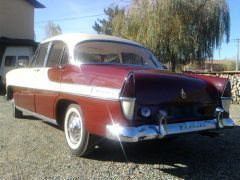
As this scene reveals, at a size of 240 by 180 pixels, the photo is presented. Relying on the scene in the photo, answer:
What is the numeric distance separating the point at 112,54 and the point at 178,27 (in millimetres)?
13308

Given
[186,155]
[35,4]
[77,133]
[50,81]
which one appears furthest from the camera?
[35,4]

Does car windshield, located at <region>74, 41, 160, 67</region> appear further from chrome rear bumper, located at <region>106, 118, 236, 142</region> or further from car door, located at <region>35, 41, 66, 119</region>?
chrome rear bumper, located at <region>106, 118, 236, 142</region>

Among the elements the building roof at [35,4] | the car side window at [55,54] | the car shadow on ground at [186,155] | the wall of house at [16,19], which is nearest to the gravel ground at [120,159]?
the car shadow on ground at [186,155]

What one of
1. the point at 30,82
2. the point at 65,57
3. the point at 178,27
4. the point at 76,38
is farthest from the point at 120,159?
the point at 178,27

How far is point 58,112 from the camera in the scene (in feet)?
19.8

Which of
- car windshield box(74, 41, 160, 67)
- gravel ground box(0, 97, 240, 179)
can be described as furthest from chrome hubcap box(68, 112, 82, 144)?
car windshield box(74, 41, 160, 67)

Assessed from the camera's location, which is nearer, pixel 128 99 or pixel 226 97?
pixel 128 99

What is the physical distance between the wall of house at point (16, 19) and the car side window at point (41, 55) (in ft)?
59.1

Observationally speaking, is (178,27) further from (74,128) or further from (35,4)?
(74,128)

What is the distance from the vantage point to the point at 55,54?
21.6ft

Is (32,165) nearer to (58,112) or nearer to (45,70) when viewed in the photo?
(58,112)

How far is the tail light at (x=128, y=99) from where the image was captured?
448cm

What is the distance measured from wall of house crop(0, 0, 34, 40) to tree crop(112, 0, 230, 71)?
7.97 meters

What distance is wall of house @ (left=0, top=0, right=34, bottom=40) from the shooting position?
24.6 metres
